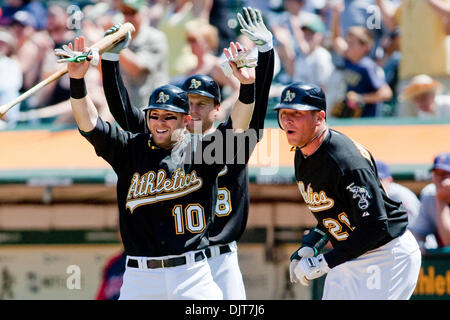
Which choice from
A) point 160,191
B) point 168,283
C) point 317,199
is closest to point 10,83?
point 160,191

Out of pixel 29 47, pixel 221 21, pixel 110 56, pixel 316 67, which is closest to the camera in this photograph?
pixel 110 56

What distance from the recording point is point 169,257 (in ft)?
14.2

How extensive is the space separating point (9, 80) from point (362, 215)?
197 inches

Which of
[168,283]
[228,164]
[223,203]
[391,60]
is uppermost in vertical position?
[391,60]

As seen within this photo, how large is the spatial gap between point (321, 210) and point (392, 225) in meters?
0.36

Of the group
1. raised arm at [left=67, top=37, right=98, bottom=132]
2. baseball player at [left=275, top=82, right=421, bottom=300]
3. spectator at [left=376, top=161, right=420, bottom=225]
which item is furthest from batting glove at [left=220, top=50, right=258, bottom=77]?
spectator at [left=376, top=161, right=420, bottom=225]

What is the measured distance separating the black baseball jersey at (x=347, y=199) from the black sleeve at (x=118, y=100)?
101 cm

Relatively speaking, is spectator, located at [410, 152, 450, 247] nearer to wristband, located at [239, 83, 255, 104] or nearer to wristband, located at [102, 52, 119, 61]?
wristband, located at [239, 83, 255, 104]

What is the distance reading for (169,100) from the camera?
4.38 m

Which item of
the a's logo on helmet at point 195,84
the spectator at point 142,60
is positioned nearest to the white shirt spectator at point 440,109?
the spectator at point 142,60

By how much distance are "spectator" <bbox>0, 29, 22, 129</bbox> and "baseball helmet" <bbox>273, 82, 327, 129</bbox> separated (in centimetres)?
423

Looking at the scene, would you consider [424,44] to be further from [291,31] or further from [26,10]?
[26,10]

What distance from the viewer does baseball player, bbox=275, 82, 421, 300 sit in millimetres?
4230
